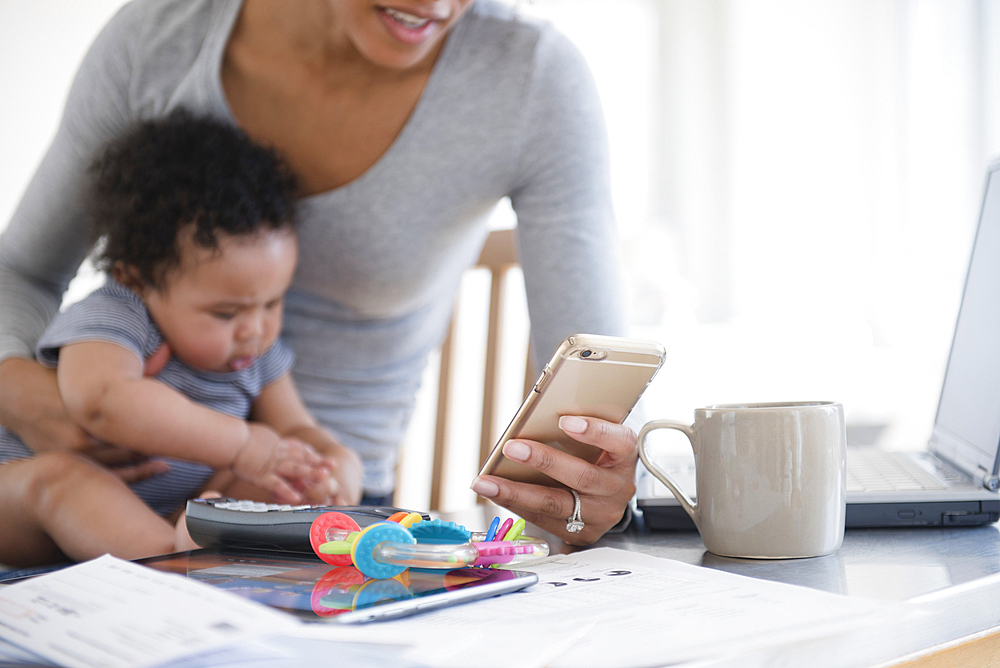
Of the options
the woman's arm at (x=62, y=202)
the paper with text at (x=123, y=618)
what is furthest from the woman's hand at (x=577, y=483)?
the woman's arm at (x=62, y=202)

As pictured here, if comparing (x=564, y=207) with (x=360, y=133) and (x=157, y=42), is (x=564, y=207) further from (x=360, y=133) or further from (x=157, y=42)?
(x=157, y=42)

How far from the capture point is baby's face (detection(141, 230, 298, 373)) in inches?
34.2

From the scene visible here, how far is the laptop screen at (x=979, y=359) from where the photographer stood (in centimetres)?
65

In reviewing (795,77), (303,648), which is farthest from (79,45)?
(303,648)

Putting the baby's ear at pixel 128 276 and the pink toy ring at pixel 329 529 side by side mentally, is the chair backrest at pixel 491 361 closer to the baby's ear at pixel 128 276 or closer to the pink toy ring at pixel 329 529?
the baby's ear at pixel 128 276

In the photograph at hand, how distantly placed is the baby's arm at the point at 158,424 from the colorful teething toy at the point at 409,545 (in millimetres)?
353

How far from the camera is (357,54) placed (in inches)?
36.9

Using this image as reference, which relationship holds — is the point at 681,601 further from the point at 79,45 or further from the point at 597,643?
the point at 79,45

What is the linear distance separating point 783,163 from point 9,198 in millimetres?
2464

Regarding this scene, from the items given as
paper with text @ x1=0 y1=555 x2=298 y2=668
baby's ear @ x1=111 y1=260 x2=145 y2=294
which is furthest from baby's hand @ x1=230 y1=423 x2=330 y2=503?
paper with text @ x1=0 y1=555 x2=298 y2=668

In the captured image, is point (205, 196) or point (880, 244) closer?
point (205, 196)

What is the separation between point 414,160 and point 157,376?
404 mm

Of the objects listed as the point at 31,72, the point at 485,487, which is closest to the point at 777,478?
the point at 485,487

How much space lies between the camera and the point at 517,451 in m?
0.52
